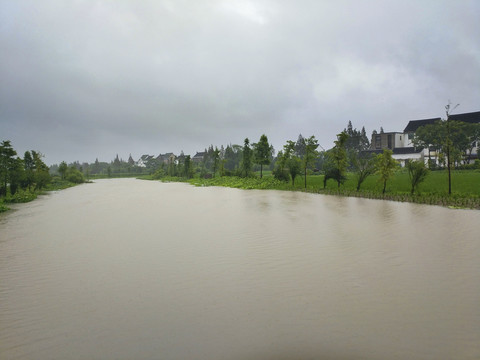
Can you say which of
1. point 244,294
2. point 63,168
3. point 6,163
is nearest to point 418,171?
point 244,294

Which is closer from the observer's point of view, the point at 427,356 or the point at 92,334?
the point at 427,356

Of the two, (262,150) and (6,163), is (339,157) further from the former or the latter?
(6,163)

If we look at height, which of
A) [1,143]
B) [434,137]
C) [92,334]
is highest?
[434,137]

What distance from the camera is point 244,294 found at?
5.88 metres

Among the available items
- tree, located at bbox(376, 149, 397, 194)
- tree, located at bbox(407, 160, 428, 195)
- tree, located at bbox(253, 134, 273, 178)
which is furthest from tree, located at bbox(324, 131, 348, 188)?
tree, located at bbox(253, 134, 273, 178)

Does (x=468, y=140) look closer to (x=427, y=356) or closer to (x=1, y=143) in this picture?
(x=427, y=356)

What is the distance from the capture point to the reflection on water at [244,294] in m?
4.17

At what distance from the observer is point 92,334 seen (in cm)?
452

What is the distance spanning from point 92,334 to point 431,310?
558 centimetres

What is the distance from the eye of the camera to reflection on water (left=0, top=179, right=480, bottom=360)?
4.17m

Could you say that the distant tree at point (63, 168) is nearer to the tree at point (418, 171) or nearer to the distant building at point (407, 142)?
the tree at point (418, 171)

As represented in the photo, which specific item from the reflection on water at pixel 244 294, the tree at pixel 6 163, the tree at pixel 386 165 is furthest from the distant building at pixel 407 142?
the tree at pixel 6 163

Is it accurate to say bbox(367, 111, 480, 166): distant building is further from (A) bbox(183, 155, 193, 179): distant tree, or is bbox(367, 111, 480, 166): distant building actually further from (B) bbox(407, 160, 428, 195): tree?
(A) bbox(183, 155, 193, 179): distant tree

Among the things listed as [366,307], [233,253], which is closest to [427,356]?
[366,307]
